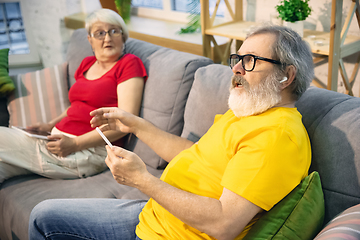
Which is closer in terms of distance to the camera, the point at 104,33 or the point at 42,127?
the point at 104,33

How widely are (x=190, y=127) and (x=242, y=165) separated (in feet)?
2.31

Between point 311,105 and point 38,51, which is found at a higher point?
point 311,105

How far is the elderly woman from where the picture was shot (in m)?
1.69

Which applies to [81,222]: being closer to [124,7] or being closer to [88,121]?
[88,121]

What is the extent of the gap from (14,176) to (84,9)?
7.78 feet

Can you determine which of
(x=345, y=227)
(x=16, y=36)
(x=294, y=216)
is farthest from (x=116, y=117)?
(x=16, y=36)

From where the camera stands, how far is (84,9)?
11.7 feet

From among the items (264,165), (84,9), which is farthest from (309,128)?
(84,9)

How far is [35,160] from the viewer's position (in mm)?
1693

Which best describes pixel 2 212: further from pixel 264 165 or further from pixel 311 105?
pixel 311 105

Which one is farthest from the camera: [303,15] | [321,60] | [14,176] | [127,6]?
[127,6]

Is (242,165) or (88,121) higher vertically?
(242,165)

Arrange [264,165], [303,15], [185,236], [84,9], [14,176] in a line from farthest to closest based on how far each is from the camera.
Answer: [84,9] < [303,15] < [14,176] < [185,236] < [264,165]

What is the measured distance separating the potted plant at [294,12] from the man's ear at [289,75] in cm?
101
